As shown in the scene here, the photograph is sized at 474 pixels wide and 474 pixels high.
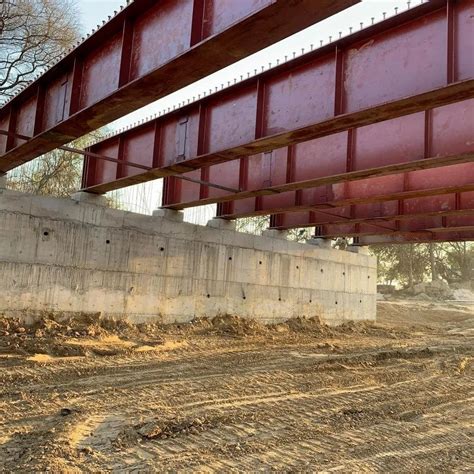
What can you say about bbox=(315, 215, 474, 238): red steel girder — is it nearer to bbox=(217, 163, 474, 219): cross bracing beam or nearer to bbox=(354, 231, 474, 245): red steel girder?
bbox=(354, 231, 474, 245): red steel girder

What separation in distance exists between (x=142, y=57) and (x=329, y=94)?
314 cm

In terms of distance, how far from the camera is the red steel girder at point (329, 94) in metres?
6.46

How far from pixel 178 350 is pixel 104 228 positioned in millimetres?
3963

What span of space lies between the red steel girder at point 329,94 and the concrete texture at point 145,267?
1866 millimetres

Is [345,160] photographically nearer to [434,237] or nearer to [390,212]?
[390,212]

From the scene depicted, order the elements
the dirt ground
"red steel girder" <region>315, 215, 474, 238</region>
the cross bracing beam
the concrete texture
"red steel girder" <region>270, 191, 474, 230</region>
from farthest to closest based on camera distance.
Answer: "red steel girder" <region>315, 215, 474, 238</region> < "red steel girder" <region>270, 191, 474, 230</region> < the concrete texture < the cross bracing beam < the dirt ground

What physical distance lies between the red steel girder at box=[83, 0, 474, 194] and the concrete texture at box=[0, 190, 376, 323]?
1.87 m

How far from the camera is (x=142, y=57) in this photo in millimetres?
6805

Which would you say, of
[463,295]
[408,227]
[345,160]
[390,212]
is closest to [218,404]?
[345,160]

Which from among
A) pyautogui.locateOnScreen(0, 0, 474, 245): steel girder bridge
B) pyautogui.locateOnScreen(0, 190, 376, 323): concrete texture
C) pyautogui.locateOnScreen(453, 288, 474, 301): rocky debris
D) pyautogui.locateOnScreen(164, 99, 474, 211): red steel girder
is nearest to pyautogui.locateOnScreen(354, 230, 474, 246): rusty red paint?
pyautogui.locateOnScreen(0, 190, 376, 323): concrete texture

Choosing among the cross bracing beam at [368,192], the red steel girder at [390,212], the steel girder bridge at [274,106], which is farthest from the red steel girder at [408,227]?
the cross bracing beam at [368,192]

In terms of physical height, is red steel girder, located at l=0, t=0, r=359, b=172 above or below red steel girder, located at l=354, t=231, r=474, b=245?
above

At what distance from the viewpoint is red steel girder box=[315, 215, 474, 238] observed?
14.7 meters

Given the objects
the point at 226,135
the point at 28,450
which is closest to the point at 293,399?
the point at 28,450
